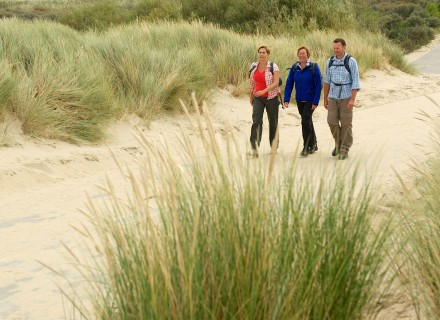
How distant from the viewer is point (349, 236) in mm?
3469

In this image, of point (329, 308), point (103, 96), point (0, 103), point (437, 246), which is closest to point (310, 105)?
point (103, 96)

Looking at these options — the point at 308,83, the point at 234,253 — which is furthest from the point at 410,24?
the point at 234,253

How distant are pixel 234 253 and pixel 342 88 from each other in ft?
24.3

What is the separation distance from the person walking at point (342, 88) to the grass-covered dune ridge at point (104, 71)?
12.1 feet

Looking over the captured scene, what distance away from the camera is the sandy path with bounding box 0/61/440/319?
5.51 metres

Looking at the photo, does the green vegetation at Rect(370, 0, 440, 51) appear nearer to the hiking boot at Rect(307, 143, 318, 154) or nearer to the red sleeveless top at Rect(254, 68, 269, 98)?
the hiking boot at Rect(307, 143, 318, 154)

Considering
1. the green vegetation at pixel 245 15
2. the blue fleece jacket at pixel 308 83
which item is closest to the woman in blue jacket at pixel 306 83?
the blue fleece jacket at pixel 308 83

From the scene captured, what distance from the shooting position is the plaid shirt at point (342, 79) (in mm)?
10055

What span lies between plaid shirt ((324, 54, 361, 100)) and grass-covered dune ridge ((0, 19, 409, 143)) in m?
3.76

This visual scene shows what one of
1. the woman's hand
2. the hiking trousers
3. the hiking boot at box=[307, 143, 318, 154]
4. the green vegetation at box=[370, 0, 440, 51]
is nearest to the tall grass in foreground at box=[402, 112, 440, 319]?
the hiking trousers

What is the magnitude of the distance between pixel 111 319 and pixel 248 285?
2.30 ft

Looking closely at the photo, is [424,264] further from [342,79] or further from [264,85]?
[264,85]

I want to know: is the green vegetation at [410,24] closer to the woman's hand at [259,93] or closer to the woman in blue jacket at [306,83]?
the woman in blue jacket at [306,83]

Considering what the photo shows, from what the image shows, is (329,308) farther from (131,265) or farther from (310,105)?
(310,105)
